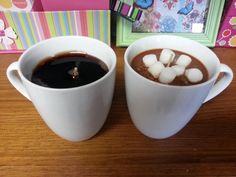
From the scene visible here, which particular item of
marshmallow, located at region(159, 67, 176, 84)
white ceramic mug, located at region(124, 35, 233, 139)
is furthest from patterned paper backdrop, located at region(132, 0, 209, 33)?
marshmallow, located at region(159, 67, 176, 84)

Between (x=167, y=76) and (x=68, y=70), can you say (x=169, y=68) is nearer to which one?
(x=167, y=76)

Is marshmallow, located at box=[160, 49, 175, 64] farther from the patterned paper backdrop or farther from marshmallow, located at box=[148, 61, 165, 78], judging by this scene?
the patterned paper backdrop

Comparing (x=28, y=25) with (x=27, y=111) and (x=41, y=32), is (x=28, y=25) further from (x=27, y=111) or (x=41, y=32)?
(x=27, y=111)

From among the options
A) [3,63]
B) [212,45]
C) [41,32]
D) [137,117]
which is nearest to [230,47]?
[212,45]

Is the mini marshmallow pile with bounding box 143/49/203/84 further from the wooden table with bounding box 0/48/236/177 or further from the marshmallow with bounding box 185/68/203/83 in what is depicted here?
the wooden table with bounding box 0/48/236/177

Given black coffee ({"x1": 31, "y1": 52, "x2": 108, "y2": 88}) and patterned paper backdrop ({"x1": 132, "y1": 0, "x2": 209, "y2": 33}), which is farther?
patterned paper backdrop ({"x1": 132, "y1": 0, "x2": 209, "y2": 33})

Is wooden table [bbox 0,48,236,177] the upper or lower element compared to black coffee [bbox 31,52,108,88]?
lower
